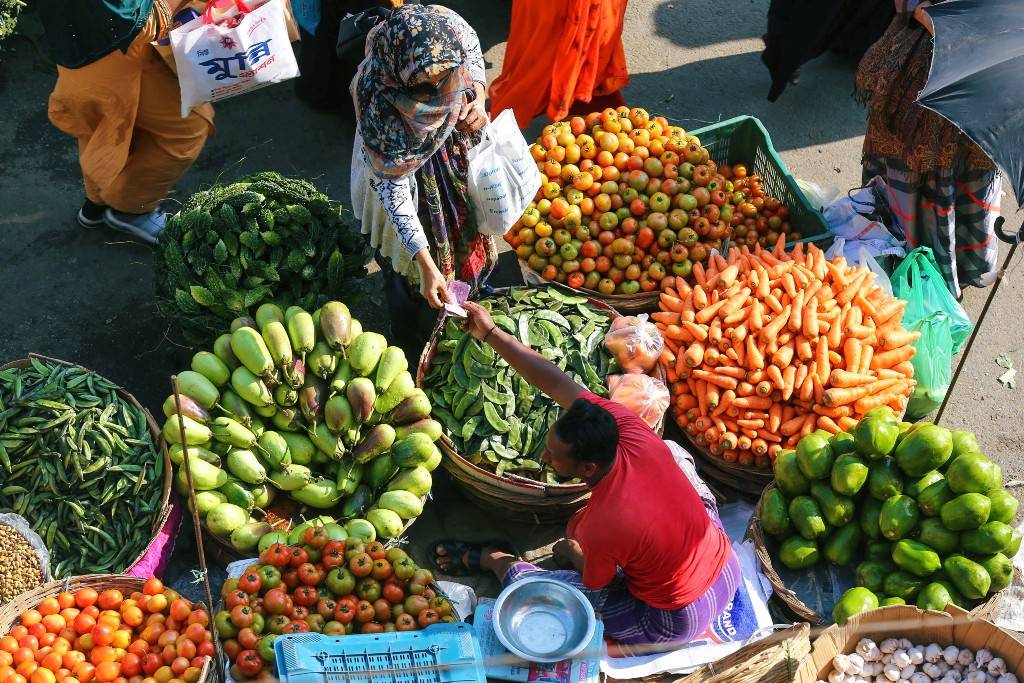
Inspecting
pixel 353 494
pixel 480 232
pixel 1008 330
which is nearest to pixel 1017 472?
pixel 1008 330

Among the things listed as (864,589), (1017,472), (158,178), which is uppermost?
(158,178)

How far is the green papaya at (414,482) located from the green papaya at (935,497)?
1924mm

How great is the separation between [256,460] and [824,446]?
7.43ft

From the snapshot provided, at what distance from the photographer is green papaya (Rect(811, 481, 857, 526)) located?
3.85 meters

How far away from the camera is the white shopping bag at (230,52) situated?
166 inches

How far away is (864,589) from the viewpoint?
3660 mm

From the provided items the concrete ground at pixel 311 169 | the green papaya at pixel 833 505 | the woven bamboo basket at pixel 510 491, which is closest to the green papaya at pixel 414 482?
the woven bamboo basket at pixel 510 491

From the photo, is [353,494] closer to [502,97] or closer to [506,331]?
[506,331]

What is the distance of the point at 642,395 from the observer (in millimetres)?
4152

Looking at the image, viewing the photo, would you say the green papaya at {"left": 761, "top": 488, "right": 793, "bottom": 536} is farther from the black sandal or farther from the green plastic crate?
the green plastic crate

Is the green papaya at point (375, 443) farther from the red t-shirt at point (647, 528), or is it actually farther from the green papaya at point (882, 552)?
the green papaya at point (882, 552)

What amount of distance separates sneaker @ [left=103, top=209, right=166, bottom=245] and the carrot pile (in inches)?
105

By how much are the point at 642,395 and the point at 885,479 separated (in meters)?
1.02

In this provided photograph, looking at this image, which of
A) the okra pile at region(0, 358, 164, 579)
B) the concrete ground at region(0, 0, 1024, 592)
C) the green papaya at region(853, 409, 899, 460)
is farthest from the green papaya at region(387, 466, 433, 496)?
the green papaya at region(853, 409, 899, 460)
